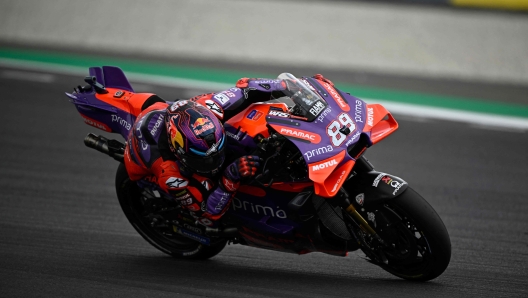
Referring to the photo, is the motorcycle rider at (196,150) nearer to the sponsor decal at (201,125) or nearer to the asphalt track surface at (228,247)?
the sponsor decal at (201,125)

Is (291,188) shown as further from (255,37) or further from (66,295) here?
(255,37)

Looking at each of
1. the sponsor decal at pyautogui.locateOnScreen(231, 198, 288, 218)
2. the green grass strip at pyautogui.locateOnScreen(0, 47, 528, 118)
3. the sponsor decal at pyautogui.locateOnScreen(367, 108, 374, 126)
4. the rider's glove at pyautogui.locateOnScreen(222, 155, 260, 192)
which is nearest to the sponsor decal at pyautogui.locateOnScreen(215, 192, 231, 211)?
the rider's glove at pyautogui.locateOnScreen(222, 155, 260, 192)

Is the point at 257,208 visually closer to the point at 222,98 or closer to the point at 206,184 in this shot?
the point at 206,184

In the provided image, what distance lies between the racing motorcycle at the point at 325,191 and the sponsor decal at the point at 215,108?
115mm

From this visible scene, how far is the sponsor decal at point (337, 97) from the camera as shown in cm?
450

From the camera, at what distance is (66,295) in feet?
15.3

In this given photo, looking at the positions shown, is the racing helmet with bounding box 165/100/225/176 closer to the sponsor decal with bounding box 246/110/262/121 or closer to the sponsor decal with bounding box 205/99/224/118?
the sponsor decal with bounding box 205/99/224/118

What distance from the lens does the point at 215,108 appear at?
16.1 ft

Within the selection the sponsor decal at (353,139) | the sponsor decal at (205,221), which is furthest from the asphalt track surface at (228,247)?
the sponsor decal at (353,139)

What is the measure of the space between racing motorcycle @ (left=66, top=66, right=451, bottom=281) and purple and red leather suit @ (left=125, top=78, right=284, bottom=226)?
11cm

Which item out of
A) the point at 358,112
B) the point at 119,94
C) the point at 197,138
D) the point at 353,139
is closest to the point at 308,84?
the point at 358,112

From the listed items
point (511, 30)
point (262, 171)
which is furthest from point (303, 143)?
point (511, 30)

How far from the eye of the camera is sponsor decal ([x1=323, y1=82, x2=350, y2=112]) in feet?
14.8

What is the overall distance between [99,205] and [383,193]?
140 inches
